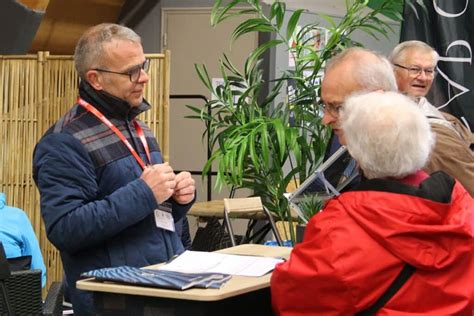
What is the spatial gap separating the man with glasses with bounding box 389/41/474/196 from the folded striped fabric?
2.97 ft

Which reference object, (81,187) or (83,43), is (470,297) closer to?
(81,187)

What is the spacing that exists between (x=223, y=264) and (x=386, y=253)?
0.72 m

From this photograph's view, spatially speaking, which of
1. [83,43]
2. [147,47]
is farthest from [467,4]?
[147,47]

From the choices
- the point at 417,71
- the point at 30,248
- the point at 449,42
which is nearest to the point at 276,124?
the point at 417,71

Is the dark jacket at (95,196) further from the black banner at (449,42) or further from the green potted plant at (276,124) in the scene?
the black banner at (449,42)

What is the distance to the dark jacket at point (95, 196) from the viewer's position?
320 centimetres

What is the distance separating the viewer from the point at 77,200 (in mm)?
3225

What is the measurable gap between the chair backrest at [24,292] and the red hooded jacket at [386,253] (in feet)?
7.93

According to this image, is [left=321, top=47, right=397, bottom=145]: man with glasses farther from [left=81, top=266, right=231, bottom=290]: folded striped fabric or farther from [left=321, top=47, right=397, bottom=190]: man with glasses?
[left=81, top=266, right=231, bottom=290]: folded striped fabric

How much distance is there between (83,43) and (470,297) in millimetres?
1648

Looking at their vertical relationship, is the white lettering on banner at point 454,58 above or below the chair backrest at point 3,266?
above

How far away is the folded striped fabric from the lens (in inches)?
106

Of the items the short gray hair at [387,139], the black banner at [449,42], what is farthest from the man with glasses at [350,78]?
the black banner at [449,42]

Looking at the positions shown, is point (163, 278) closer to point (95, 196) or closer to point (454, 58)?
point (95, 196)
